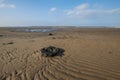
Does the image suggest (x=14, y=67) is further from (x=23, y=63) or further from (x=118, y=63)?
(x=118, y=63)

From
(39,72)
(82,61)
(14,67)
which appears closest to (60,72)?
(39,72)

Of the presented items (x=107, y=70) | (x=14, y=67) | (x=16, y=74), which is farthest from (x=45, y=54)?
(x=107, y=70)

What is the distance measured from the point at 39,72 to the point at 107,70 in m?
2.29

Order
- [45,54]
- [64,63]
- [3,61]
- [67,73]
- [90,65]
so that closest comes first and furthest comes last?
[67,73] → [90,65] → [64,63] → [3,61] → [45,54]

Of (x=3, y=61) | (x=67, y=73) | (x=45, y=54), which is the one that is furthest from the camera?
(x=45, y=54)

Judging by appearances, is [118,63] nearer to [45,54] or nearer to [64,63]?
[64,63]

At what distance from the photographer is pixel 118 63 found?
551 cm

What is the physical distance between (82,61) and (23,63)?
2.49 metres

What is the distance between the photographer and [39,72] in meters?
5.01

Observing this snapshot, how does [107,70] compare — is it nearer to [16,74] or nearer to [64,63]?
[64,63]

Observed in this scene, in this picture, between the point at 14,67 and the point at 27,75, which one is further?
the point at 14,67

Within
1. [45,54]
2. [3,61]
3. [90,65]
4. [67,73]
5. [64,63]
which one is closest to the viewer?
[67,73]

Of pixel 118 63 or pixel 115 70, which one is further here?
pixel 118 63

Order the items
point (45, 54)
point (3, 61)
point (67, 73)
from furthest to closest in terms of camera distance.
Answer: point (45, 54)
point (3, 61)
point (67, 73)
